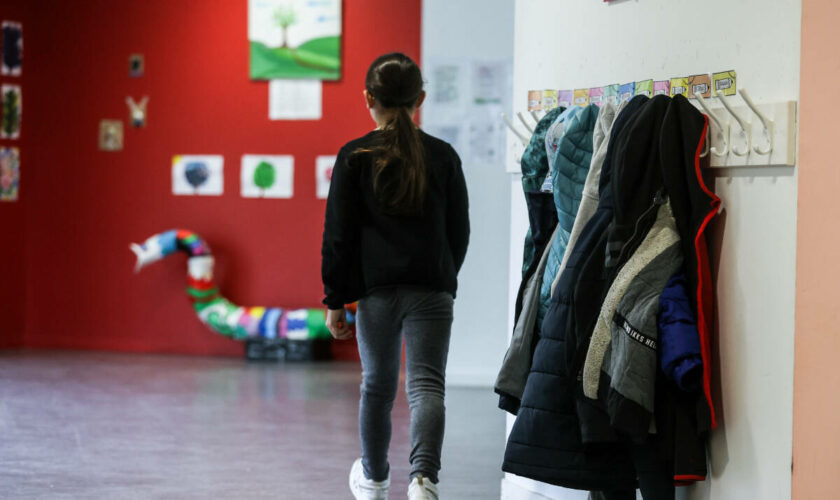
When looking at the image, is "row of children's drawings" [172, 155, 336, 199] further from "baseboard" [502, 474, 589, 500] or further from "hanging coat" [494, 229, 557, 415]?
"hanging coat" [494, 229, 557, 415]

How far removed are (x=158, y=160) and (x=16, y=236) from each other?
0.98m

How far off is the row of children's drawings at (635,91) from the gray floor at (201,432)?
46.3 inches

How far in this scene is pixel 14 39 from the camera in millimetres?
6676

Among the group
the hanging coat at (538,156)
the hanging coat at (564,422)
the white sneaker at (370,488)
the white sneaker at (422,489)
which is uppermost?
the hanging coat at (538,156)

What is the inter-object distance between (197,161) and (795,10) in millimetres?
4771

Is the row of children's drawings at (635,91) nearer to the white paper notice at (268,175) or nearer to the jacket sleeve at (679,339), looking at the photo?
the jacket sleeve at (679,339)

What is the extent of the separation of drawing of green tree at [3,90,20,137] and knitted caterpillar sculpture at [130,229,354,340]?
106 cm

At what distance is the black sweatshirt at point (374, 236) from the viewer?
2.78 meters

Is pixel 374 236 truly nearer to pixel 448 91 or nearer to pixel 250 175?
pixel 448 91

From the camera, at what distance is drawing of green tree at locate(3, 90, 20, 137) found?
664 cm

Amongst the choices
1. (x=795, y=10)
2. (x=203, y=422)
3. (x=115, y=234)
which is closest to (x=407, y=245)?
(x=795, y=10)

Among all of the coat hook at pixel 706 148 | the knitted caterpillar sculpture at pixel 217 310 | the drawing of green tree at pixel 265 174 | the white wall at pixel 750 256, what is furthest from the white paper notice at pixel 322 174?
the coat hook at pixel 706 148

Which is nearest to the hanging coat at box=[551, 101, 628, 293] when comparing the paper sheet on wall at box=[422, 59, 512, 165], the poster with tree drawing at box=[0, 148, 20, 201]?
the paper sheet on wall at box=[422, 59, 512, 165]

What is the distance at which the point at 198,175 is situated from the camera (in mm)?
6602
